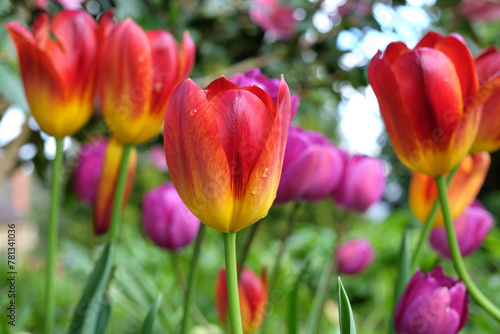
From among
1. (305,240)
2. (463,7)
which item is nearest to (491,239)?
(305,240)

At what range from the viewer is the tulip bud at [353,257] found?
775 mm

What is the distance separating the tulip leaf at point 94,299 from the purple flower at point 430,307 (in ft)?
0.68

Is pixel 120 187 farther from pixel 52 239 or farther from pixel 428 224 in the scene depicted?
pixel 428 224

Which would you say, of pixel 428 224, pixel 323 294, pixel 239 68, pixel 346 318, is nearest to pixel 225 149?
pixel 346 318

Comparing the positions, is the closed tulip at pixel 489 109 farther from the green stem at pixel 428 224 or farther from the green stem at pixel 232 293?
the green stem at pixel 232 293

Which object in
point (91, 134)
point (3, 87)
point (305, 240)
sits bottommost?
point (305, 240)

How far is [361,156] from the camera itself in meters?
0.57

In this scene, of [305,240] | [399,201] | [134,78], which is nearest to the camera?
[134,78]

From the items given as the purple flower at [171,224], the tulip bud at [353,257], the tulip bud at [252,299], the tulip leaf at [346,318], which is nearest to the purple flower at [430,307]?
the tulip leaf at [346,318]

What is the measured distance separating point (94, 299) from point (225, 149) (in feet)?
0.59

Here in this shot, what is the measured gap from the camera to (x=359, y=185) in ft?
1.83

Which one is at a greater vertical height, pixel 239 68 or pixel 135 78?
pixel 135 78

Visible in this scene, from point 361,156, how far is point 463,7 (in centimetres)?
41

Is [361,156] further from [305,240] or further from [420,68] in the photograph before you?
[305,240]
